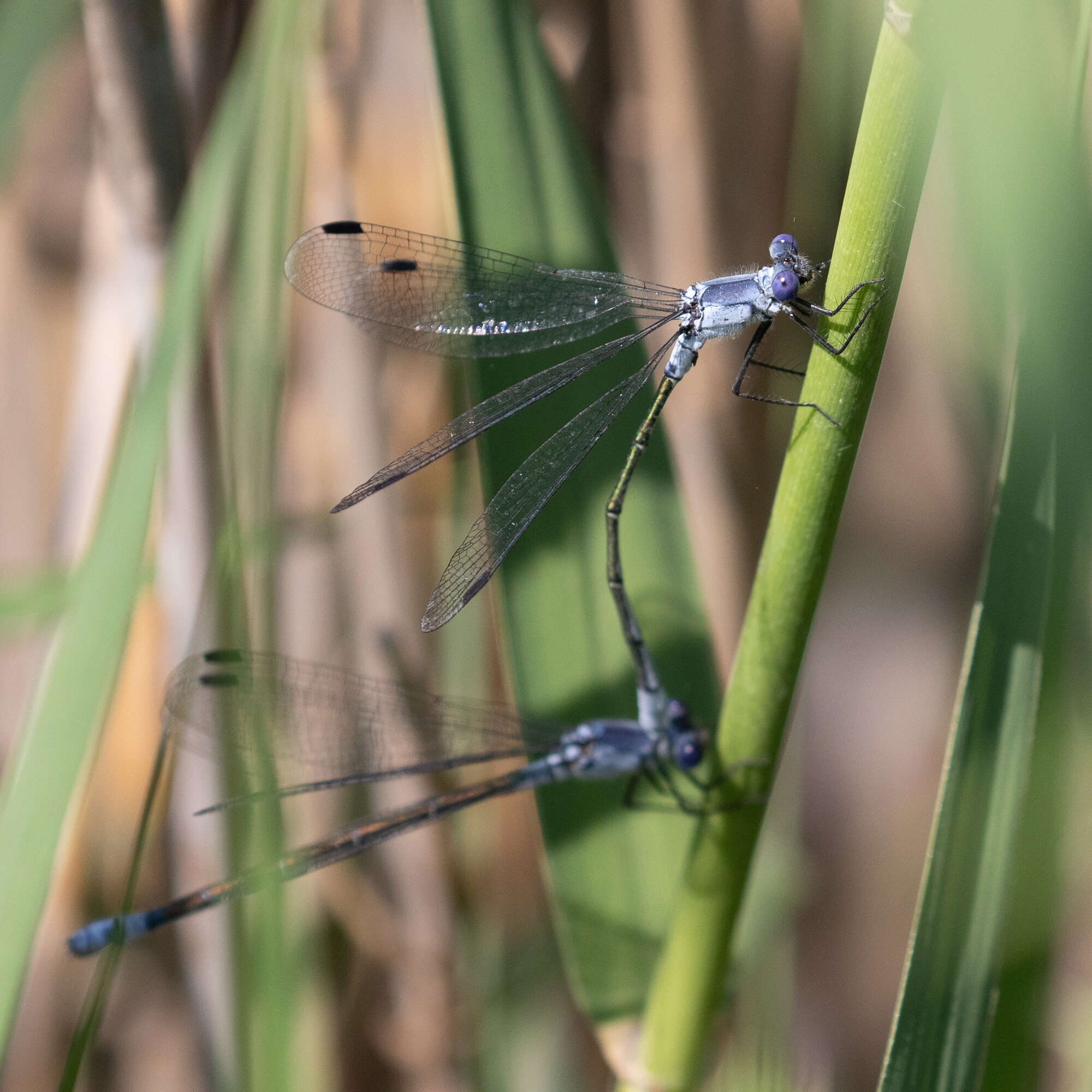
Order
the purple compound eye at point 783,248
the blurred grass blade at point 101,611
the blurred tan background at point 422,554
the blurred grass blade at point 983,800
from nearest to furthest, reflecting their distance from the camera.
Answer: the blurred grass blade at point 983,800
the blurred grass blade at point 101,611
the purple compound eye at point 783,248
the blurred tan background at point 422,554

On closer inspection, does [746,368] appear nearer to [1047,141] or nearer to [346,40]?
[1047,141]

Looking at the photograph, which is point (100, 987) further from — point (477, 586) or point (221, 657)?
point (221, 657)

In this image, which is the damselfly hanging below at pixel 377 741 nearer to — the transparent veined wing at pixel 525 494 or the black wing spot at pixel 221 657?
the black wing spot at pixel 221 657

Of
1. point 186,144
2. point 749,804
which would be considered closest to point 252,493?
point 749,804

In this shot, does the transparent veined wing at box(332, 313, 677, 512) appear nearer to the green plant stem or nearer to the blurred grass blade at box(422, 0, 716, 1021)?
the blurred grass blade at box(422, 0, 716, 1021)

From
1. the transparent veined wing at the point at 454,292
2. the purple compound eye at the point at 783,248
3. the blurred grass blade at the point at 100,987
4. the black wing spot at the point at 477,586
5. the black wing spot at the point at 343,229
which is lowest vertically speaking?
the blurred grass blade at the point at 100,987

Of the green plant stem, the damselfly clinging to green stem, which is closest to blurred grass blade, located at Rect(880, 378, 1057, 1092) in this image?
the green plant stem

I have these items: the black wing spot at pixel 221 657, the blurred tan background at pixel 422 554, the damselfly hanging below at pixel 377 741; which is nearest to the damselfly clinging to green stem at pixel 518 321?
the damselfly hanging below at pixel 377 741
